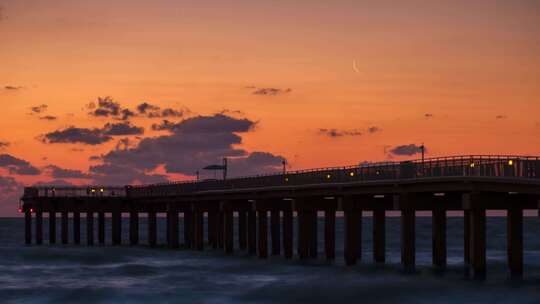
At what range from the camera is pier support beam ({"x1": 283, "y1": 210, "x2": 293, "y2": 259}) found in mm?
84688

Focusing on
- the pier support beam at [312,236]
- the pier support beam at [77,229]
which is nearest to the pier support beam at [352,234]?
the pier support beam at [312,236]

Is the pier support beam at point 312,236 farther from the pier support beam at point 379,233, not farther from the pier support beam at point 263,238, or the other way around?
the pier support beam at point 379,233

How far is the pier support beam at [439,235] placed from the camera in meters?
72.2

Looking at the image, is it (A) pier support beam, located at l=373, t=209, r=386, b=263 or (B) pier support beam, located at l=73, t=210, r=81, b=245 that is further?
(B) pier support beam, located at l=73, t=210, r=81, b=245

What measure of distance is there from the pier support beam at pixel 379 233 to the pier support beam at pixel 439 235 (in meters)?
3.59

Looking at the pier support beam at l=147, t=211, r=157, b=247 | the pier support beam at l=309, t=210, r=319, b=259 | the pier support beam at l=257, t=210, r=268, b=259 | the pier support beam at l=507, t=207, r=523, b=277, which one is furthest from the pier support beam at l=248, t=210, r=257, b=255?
the pier support beam at l=507, t=207, r=523, b=277

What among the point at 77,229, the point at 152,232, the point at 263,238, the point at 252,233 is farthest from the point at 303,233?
the point at 77,229

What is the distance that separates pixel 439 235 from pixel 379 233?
427 centimetres

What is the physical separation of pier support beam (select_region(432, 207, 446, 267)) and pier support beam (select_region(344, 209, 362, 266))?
5333mm

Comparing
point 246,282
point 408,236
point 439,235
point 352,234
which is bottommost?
point 246,282

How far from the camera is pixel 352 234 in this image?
71688 mm

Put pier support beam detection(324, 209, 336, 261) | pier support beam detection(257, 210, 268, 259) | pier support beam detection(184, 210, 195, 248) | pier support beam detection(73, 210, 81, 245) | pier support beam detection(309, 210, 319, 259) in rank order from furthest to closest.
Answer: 1. pier support beam detection(73, 210, 81, 245)
2. pier support beam detection(184, 210, 195, 248)
3. pier support beam detection(257, 210, 268, 259)
4. pier support beam detection(309, 210, 319, 259)
5. pier support beam detection(324, 209, 336, 261)

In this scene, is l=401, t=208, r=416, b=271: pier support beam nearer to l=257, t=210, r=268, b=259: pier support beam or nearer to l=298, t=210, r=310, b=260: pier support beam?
l=298, t=210, r=310, b=260: pier support beam

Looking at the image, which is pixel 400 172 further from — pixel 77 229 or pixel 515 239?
pixel 77 229
